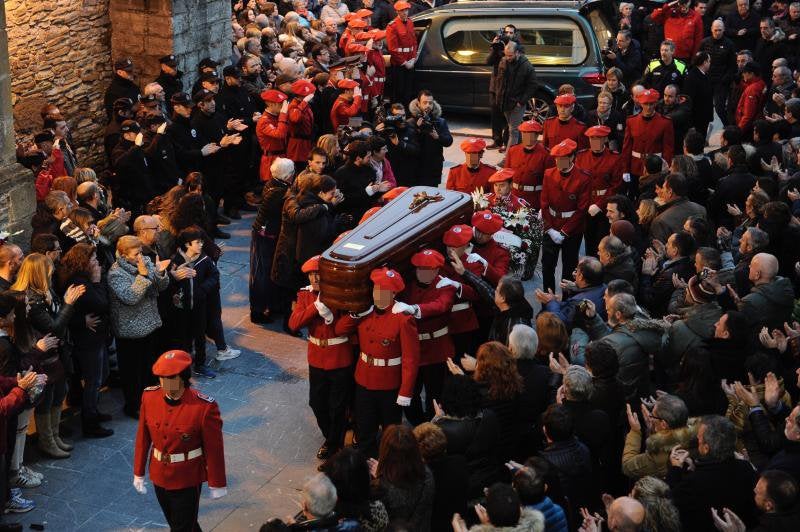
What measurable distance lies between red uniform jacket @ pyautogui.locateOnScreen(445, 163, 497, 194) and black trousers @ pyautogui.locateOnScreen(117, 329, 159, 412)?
10.3ft

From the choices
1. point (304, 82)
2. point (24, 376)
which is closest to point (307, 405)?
point (24, 376)

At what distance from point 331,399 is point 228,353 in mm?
1641

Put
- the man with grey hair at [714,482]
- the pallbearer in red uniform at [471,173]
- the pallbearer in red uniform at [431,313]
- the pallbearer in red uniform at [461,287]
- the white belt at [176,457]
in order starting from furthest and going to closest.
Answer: the pallbearer in red uniform at [471,173] < the pallbearer in red uniform at [461,287] < the pallbearer in red uniform at [431,313] < the white belt at [176,457] < the man with grey hair at [714,482]

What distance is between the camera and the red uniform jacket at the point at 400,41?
15430 millimetres

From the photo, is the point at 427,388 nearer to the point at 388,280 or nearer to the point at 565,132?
the point at 388,280

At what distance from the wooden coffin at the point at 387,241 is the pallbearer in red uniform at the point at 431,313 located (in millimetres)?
169

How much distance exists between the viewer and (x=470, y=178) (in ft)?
34.4

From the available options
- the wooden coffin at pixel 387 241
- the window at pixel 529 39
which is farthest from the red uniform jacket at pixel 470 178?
the window at pixel 529 39

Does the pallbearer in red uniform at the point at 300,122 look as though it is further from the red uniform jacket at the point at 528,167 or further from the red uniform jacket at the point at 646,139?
the red uniform jacket at the point at 646,139

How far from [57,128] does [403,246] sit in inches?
168

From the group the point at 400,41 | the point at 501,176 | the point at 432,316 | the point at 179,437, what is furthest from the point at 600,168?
the point at 179,437

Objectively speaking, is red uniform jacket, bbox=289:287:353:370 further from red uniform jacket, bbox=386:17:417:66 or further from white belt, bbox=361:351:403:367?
red uniform jacket, bbox=386:17:417:66

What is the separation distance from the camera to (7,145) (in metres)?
10.0

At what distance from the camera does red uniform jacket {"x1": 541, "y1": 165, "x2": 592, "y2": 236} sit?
10.3m
